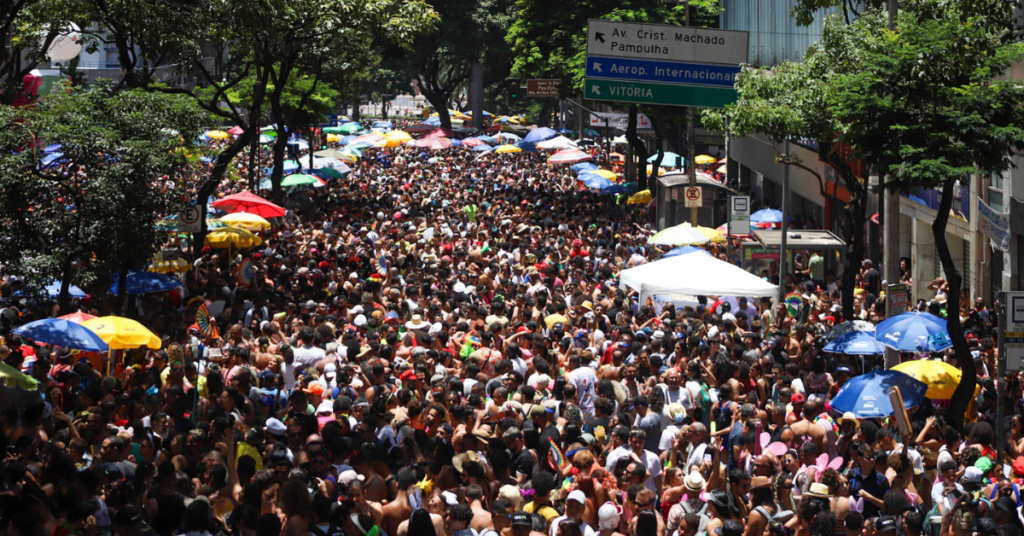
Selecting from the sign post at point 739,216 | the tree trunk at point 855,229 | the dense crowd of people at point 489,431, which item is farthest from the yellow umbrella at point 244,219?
the tree trunk at point 855,229

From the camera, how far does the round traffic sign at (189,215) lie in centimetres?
1671

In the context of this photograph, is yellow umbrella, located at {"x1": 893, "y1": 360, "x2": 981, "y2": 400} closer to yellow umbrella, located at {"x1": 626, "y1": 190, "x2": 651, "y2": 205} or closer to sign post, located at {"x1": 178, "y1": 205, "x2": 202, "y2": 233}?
sign post, located at {"x1": 178, "y1": 205, "x2": 202, "y2": 233}

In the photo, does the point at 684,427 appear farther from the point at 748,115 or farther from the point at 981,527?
the point at 748,115

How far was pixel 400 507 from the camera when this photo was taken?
768 cm

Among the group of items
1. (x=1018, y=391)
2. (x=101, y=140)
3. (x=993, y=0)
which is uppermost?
(x=993, y=0)

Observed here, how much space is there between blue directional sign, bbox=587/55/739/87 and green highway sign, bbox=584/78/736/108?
0.33 feet

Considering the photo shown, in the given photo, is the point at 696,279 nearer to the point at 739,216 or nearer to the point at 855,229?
the point at 855,229

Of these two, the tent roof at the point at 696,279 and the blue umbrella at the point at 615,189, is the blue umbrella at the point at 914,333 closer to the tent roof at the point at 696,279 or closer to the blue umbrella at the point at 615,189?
the tent roof at the point at 696,279

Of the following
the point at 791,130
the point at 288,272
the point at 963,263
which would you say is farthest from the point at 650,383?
the point at 963,263

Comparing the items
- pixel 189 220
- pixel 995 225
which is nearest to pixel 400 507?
pixel 189 220

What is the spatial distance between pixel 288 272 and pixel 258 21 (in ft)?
14.9

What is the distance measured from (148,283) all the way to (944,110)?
1155 centimetres

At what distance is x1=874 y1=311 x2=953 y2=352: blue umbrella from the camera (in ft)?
39.2

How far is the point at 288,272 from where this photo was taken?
20438 mm
